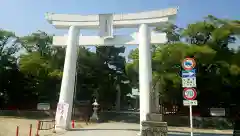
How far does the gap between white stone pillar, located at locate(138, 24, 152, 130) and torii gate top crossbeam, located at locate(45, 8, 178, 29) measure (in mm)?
569

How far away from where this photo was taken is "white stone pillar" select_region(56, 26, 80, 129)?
16344 mm

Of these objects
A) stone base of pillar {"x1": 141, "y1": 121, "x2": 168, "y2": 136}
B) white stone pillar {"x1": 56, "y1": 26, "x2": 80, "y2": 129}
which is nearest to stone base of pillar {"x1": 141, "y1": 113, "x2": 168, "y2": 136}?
stone base of pillar {"x1": 141, "y1": 121, "x2": 168, "y2": 136}

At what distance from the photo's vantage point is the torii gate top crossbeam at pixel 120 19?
672 inches

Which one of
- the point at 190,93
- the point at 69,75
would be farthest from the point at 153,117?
the point at 69,75

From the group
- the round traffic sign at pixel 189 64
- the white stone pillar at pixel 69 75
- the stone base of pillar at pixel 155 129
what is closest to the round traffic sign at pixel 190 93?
the round traffic sign at pixel 189 64

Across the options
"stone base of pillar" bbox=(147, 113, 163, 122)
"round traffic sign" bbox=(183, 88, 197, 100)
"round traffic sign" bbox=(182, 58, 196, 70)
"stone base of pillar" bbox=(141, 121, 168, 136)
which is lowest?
"stone base of pillar" bbox=(141, 121, 168, 136)

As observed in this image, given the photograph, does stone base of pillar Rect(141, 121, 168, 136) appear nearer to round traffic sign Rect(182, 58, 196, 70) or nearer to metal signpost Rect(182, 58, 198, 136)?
metal signpost Rect(182, 58, 198, 136)

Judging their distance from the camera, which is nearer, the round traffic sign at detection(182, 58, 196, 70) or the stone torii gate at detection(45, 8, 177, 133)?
the round traffic sign at detection(182, 58, 196, 70)

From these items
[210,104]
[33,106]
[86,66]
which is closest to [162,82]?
[210,104]

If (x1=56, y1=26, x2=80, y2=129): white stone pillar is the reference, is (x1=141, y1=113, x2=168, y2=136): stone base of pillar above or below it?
below

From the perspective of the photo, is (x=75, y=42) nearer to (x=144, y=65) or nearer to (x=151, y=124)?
(x=144, y=65)

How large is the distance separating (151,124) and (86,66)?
19719mm

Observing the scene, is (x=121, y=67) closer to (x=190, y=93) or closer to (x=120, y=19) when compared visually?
(x=120, y=19)

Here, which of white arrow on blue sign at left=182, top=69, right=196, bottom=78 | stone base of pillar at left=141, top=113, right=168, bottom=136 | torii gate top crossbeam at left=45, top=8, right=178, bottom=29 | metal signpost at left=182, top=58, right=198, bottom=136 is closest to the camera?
metal signpost at left=182, top=58, right=198, bottom=136
